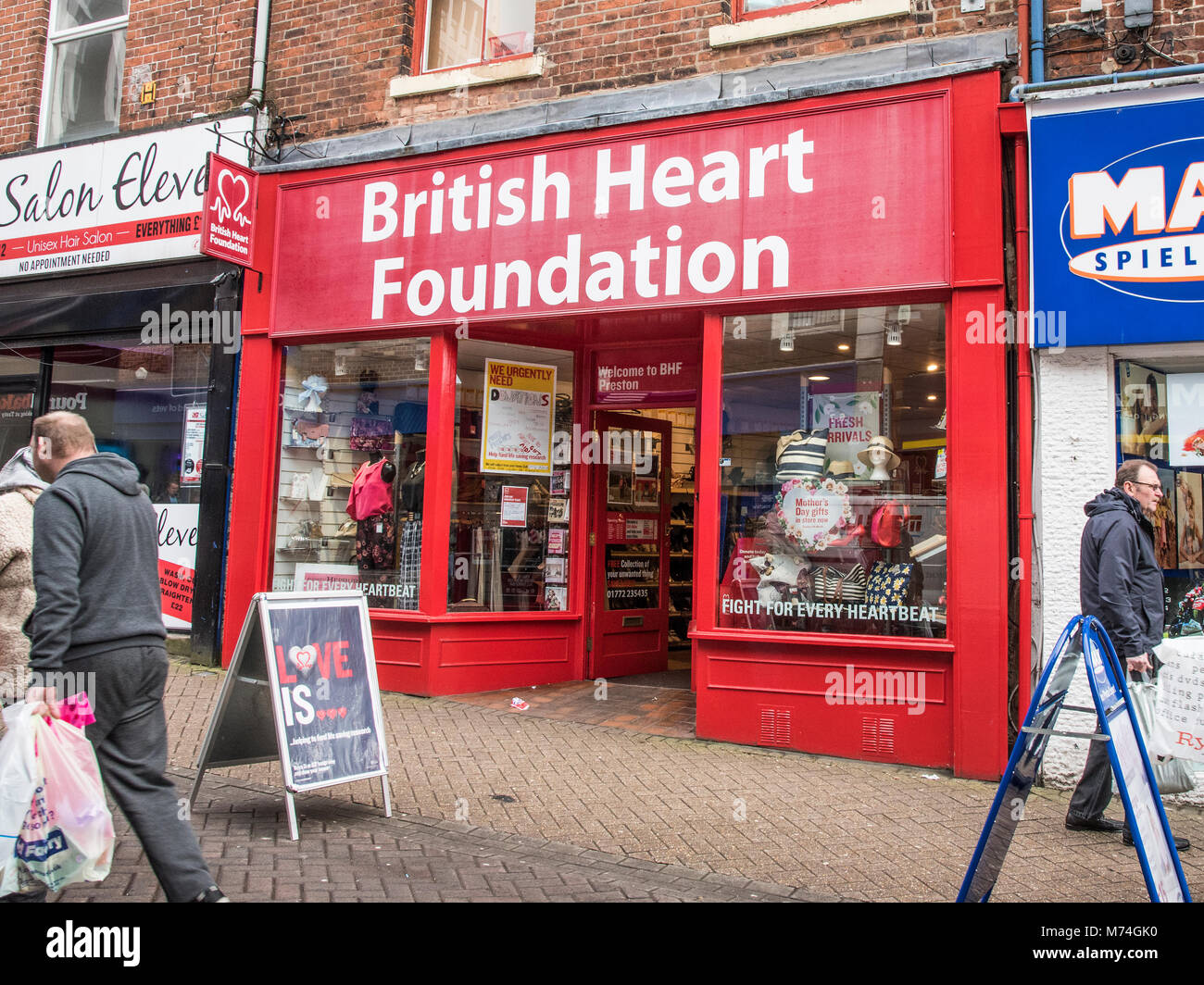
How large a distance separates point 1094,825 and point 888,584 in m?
2.01

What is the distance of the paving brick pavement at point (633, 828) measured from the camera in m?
4.36

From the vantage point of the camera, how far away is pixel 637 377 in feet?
29.2

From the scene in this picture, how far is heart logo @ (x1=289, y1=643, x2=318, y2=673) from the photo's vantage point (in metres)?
5.14

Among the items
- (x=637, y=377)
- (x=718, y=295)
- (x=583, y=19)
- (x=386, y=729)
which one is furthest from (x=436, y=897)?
(x=583, y=19)

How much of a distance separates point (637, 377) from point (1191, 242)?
4.35 m

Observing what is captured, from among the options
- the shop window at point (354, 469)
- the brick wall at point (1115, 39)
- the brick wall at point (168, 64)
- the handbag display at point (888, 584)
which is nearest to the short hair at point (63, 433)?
the shop window at point (354, 469)

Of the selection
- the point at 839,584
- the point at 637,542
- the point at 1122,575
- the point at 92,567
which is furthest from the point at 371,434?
the point at 1122,575

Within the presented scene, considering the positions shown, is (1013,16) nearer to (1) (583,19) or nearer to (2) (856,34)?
(2) (856,34)

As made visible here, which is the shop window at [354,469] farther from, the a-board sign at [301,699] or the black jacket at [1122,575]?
the black jacket at [1122,575]

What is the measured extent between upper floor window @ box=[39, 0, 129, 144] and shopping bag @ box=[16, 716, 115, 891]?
357 inches

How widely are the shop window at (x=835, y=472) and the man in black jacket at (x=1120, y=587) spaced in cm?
132

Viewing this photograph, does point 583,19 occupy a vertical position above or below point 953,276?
above

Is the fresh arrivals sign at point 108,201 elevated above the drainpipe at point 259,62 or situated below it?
below

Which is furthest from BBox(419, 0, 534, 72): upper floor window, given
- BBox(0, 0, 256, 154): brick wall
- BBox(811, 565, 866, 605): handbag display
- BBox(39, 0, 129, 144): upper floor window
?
BBox(811, 565, 866, 605): handbag display
